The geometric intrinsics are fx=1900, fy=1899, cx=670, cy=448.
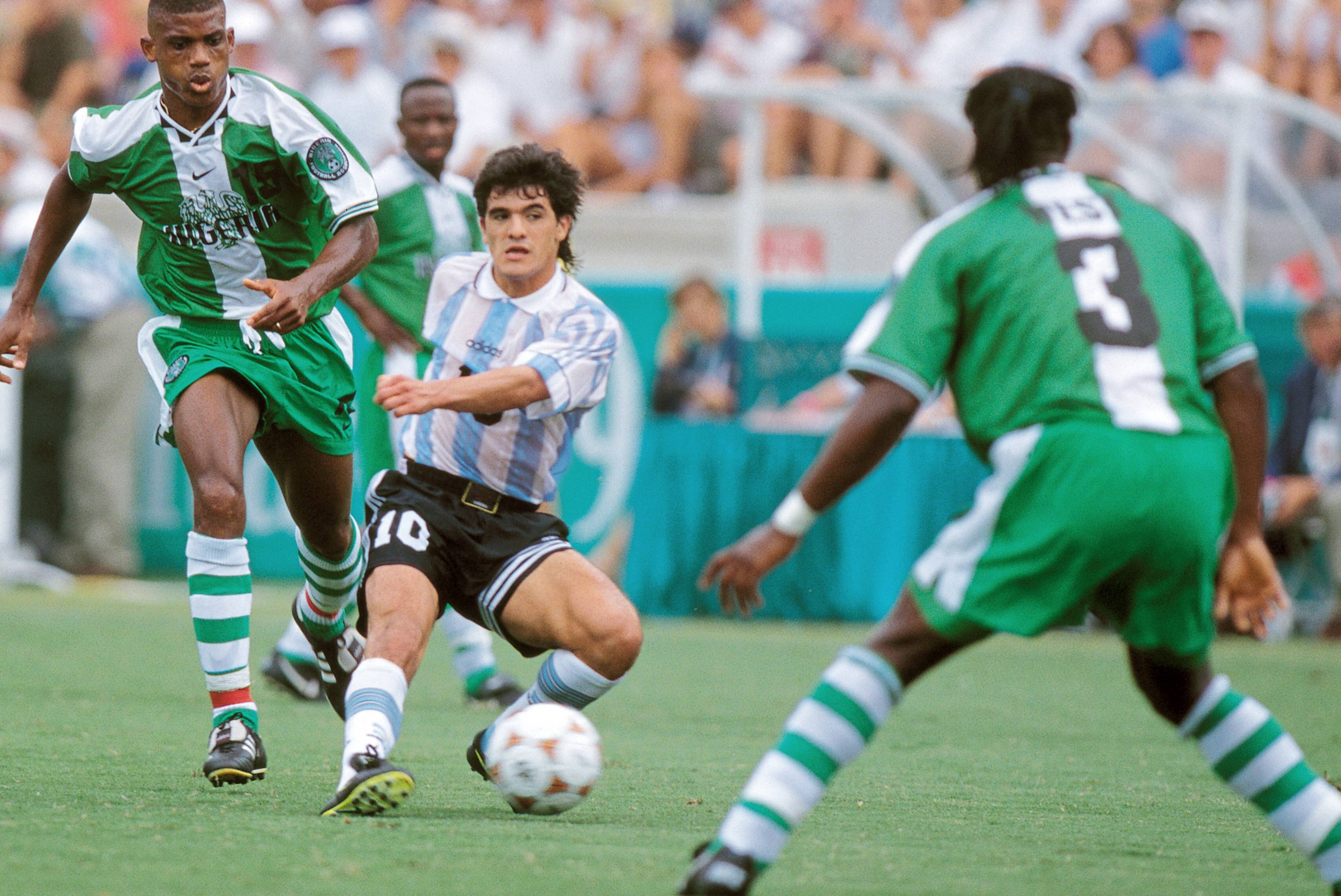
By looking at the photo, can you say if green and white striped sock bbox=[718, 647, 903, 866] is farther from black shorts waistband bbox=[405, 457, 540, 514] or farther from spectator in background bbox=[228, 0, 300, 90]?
spectator in background bbox=[228, 0, 300, 90]

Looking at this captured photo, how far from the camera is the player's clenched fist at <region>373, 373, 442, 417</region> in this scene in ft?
15.8

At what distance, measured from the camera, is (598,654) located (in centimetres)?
538

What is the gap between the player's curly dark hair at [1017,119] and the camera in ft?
13.4

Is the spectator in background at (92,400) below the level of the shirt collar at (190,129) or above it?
below

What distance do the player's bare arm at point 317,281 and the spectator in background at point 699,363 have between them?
6.54m

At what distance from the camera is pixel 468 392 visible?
5090 mm

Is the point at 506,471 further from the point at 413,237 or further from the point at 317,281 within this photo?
the point at 413,237

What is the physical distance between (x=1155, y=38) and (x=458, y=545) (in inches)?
403

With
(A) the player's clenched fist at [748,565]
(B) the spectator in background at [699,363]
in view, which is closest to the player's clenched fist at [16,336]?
(A) the player's clenched fist at [748,565]

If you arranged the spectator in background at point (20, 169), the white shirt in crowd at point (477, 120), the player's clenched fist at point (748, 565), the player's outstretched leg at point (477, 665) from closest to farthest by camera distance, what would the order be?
the player's clenched fist at point (748, 565)
the player's outstretched leg at point (477, 665)
the white shirt in crowd at point (477, 120)
the spectator in background at point (20, 169)

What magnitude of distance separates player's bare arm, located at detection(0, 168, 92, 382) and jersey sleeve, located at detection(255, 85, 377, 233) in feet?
2.12

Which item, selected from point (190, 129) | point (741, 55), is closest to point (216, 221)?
point (190, 129)

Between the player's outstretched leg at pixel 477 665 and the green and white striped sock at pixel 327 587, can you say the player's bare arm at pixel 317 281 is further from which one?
Result: the player's outstretched leg at pixel 477 665

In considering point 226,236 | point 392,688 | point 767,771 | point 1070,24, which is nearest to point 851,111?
point 1070,24
